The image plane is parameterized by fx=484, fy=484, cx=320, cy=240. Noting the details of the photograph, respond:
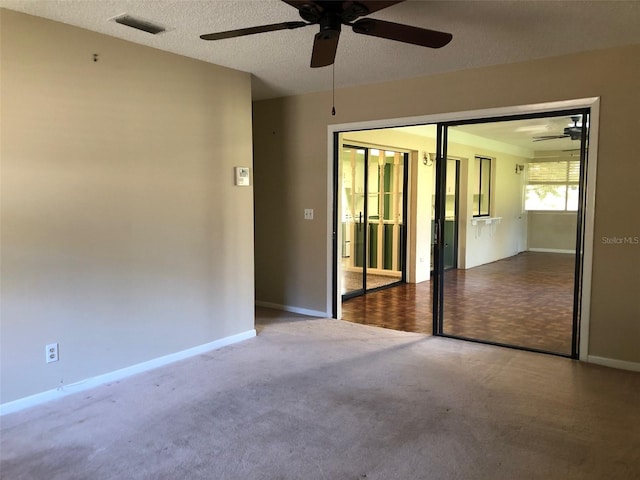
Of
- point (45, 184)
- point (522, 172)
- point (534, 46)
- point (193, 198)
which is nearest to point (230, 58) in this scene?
point (193, 198)

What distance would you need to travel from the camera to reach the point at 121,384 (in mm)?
3455

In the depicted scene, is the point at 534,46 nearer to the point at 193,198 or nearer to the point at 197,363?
the point at 193,198

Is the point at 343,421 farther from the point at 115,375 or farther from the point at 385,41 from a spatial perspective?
the point at 385,41

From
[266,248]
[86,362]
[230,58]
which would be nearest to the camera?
[86,362]

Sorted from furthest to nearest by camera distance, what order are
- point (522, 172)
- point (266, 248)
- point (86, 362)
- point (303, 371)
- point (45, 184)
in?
1. point (522, 172)
2. point (266, 248)
3. point (303, 371)
4. point (86, 362)
5. point (45, 184)

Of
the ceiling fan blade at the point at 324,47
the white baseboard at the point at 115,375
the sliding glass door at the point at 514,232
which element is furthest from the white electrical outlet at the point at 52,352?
the sliding glass door at the point at 514,232

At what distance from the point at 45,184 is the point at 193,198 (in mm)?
1172

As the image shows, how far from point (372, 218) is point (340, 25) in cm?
496

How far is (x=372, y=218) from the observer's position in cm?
729

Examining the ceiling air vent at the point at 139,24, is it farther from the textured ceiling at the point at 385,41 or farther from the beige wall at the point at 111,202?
the beige wall at the point at 111,202

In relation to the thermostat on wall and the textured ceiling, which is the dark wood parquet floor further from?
the textured ceiling

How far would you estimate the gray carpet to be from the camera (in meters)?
2.40

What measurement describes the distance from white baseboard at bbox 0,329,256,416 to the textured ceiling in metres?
2.40

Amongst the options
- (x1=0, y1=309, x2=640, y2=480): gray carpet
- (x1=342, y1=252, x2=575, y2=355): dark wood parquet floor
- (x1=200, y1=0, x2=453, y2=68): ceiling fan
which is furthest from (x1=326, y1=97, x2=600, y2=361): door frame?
(x1=200, y1=0, x2=453, y2=68): ceiling fan
